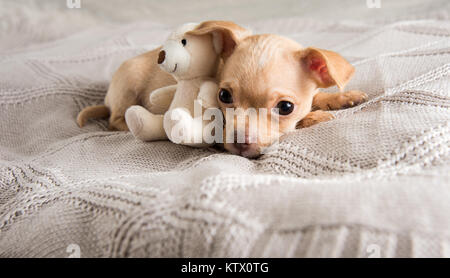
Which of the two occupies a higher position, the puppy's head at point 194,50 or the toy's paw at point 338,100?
the puppy's head at point 194,50

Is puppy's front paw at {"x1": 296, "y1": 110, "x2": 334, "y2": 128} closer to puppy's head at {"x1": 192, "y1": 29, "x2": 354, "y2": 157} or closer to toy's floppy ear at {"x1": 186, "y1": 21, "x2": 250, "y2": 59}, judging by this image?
puppy's head at {"x1": 192, "y1": 29, "x2": 354, "y2": 157}

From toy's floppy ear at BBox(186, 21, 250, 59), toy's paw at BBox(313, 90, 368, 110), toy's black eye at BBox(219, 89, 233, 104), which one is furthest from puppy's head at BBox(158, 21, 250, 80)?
toy's paw at BBox(313, 90, 368, 110)

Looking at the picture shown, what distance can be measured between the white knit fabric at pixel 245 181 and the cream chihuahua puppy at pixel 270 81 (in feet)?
0.23

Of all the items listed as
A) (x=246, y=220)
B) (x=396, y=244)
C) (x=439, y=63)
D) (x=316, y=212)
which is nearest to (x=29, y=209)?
(x=246, y=220)

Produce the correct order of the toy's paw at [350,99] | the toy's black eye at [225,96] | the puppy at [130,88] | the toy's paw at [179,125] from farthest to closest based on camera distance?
1. the puppy at [130,88]
2. the toy's paw at [350,99]
3. the toy's black eye at [225,96]
4. the toy's paw at [179,125]

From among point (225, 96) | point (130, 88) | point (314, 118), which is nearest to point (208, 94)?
point (225, 96)

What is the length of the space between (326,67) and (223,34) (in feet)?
1.12

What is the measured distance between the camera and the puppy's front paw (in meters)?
1.23

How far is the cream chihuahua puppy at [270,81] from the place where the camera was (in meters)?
1.12

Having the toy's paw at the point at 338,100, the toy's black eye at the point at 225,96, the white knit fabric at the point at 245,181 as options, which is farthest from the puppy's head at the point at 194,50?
the toy's paw at the point at 338,100

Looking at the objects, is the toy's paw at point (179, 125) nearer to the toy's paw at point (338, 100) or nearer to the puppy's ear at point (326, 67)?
the puppy's ear at point (326, 67)

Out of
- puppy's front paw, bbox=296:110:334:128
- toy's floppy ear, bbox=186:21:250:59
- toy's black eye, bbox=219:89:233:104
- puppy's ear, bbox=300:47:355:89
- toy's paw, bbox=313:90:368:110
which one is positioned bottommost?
puppy's front paw, bbox=296:110:334:128

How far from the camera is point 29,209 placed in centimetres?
93

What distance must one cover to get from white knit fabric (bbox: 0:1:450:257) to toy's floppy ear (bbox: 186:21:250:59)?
354 mm
